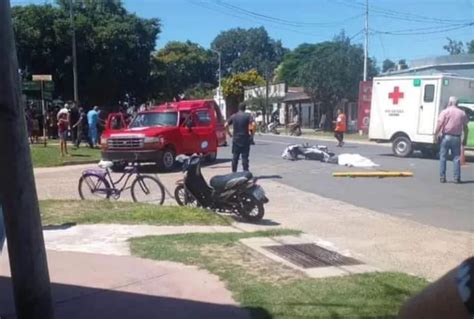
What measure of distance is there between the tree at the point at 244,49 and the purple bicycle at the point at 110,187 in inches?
2414

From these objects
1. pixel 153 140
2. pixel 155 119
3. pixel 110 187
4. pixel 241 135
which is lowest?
pixel 110 187

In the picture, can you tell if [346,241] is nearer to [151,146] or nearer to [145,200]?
[145,200]

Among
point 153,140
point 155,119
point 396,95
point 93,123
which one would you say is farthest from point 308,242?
point 93,123

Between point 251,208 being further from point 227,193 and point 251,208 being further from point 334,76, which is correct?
point 334,76

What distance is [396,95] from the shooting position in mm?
23828

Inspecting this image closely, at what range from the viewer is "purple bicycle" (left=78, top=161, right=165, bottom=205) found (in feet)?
41.1

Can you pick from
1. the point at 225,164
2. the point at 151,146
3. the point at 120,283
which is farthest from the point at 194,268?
the point at 225,164

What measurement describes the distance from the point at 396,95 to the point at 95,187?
46.7 ft

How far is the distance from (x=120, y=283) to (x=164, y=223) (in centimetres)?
343

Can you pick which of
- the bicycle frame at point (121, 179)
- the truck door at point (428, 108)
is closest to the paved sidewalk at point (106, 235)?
the bicycle frame at point (121, 179)

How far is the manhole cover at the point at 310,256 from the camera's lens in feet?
23.8

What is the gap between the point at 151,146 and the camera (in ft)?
62.3

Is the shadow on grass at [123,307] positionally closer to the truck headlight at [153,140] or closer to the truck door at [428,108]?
the truck headlight at [153,140]

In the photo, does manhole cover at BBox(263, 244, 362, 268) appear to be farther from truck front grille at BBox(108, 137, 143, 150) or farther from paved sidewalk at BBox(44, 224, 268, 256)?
truck front grille at BBox(108, 137, 143, 150)
